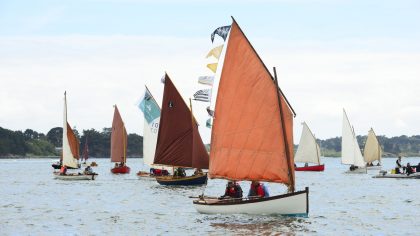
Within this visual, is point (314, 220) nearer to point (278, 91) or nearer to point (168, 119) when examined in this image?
point (278, 91)

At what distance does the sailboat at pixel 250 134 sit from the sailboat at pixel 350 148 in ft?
258

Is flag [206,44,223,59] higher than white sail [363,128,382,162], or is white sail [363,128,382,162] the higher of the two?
flag [206,44,223,59]

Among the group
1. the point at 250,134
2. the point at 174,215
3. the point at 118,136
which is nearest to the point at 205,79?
the point at 174,215

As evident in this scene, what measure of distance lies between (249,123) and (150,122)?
54.0m

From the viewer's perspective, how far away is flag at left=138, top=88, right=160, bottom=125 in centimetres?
9869

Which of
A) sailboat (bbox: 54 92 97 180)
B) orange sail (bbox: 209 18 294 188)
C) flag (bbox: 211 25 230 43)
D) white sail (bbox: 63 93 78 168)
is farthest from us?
sailboat (bbox: 54 92 97 180)

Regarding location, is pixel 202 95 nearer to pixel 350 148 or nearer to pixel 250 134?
pixel 250 134

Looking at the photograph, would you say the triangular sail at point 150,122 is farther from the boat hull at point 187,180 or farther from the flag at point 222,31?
the flag at point 222,31

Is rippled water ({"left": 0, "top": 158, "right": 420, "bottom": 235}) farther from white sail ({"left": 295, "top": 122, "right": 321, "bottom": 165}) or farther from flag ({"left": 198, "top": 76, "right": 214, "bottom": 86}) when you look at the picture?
white sail ({"left": 295, "top": 122, "right": 321, "bottom": 165})

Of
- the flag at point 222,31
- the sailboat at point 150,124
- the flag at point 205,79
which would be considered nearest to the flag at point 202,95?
the flag at point 205,79

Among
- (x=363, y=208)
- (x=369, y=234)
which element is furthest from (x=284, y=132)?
(x=363, y=208)

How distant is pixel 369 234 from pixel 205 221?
10.1m

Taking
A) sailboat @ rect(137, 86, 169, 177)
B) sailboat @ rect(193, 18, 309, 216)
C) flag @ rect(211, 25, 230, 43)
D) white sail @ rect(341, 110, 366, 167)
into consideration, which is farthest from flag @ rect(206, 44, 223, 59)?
white sail @ rect(341, 110, 366, 167)

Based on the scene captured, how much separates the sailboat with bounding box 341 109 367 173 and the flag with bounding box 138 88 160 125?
1468 inches
